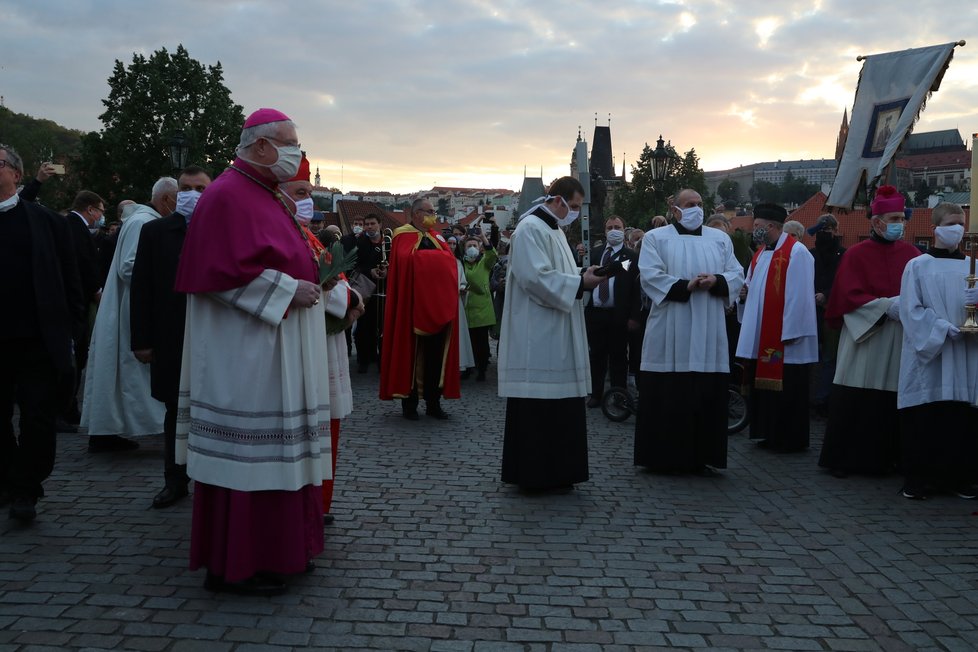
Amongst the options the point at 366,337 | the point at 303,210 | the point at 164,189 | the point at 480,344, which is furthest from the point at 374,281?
the point at 303,210

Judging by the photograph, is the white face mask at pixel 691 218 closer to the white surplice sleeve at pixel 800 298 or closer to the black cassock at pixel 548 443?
the white surplice sleeve at pixel 800 298

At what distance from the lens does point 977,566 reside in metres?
4.92

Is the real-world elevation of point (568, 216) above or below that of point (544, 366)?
above

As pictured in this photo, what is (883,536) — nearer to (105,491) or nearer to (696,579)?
(696,579)

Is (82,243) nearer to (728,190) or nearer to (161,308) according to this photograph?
(161,308)

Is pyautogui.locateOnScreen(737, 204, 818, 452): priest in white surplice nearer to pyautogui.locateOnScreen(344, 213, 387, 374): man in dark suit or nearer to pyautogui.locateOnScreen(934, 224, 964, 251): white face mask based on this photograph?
pyautogui.locateOnScreen(934, 224, 964, 251): white face mask

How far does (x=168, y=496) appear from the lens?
18.6 ft

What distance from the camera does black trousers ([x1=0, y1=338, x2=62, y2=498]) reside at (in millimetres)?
5234

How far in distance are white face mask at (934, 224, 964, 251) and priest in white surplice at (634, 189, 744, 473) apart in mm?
1478

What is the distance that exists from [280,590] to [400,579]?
0.62 m

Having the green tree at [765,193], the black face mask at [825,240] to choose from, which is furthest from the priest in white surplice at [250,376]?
the green tree at [765,193]

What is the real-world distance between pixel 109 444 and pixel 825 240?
25.3 feet

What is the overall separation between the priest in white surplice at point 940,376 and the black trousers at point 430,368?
4.58 meters

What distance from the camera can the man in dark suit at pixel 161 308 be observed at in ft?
18.3
